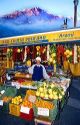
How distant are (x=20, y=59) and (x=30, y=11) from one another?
190 centimetres

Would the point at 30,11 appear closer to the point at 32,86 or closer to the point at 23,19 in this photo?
the point at 23,19

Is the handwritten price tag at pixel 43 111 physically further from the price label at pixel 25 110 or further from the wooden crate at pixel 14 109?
the wooden crate at pixel 14 109

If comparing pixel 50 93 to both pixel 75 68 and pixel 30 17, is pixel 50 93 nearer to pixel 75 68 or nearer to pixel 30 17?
pixel 30 17

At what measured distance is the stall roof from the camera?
4.21 m

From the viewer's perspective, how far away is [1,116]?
15.7ft

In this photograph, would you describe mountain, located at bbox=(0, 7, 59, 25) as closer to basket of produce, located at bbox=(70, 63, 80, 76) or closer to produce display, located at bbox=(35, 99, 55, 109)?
produce display, located at bbox=(35, 99, 55, 109)

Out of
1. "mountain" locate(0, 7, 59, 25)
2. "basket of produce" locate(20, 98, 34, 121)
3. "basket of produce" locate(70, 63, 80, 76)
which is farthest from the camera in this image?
"basket of produce" locate(70, 63, 80, 76)

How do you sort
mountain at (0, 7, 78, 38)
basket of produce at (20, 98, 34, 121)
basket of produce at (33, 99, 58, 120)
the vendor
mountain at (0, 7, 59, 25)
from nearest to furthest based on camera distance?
basket of produce at (33, 99, 58, 120) → basket of produce at (20, 98, 34, 121) → mountain at (0, 7, 78, 38) → mountain at (0, 7, 59, 25) → the vendor

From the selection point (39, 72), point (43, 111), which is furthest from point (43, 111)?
point (39, 72)

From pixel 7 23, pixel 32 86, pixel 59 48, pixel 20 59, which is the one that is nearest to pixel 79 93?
pixel 59 48

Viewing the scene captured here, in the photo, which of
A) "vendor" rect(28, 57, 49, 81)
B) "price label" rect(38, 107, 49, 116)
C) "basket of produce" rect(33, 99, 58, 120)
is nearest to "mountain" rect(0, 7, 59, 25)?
"vendor" rect(28, 57, 49, 81)

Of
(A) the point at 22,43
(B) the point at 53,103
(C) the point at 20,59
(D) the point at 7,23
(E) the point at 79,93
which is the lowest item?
(E) the point at 79,93

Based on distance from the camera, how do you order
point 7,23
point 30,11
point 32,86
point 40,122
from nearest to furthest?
point 40,122 < point 32,86 < point 7,23 < point 30,11

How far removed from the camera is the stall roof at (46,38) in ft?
13.8
